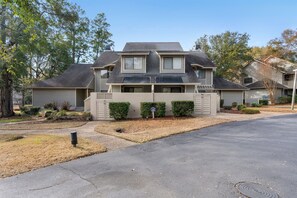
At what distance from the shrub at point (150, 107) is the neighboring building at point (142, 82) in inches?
17.3

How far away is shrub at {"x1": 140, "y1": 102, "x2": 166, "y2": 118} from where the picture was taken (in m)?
14.3

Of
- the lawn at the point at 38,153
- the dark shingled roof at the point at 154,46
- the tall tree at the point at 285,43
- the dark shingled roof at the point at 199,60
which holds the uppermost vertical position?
the tall tree at the point at 285,43

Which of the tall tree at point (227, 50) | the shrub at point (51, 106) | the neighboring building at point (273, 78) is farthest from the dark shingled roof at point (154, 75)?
the neighboring building at point (273, 78)

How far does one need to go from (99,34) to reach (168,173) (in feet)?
122

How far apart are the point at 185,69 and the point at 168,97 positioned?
6220 millimetres

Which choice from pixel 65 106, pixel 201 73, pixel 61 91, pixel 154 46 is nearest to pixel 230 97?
pixel 201 73

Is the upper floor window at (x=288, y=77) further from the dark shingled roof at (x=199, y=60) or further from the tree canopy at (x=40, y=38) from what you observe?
the tree canopy at (x=40, y=38)

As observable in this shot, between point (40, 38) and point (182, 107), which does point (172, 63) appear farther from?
point (40, 38)

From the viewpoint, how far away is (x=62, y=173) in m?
4.65

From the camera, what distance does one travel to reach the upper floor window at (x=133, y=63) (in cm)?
1920

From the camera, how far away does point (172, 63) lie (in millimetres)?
19219

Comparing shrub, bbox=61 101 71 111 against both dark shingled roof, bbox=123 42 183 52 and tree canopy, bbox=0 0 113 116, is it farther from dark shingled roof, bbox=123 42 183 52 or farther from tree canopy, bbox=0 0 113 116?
dark shingled roof, bbox=123 42 183 52

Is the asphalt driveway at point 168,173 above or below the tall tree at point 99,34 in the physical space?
below

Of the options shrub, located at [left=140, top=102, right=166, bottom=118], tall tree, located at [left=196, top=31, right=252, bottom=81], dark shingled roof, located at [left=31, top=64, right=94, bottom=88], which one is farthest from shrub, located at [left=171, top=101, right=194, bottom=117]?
tall tree, located at [left=196, top=31, right=252, bottom=81]
